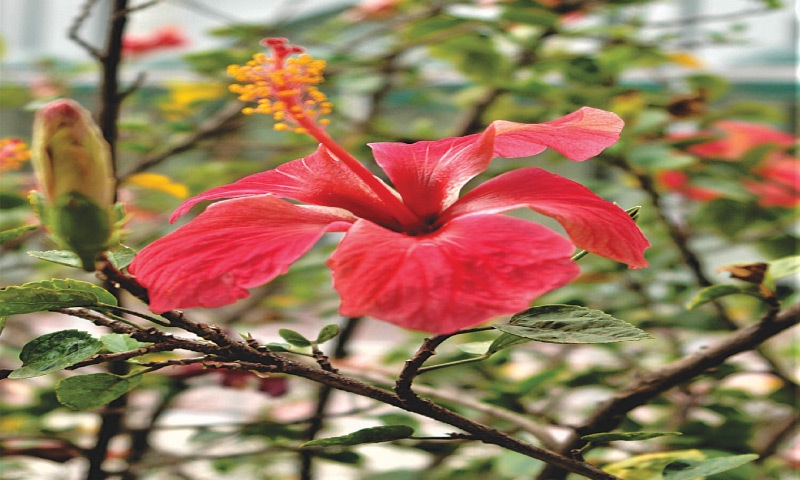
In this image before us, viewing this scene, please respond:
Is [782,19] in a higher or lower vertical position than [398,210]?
lower

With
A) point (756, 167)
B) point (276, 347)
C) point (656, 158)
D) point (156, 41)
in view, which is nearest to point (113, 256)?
point (276, 347)

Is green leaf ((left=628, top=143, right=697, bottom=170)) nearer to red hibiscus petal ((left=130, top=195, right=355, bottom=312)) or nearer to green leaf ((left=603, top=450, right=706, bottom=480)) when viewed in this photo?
green leaf ((left=603, top=450, right=706, bottom=480))

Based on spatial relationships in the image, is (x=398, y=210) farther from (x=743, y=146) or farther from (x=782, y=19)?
(x=782, y=19)

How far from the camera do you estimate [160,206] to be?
1.62 metres

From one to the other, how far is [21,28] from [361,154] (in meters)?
3.99

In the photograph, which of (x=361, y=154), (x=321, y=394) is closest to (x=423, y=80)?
(x=361, y=154)

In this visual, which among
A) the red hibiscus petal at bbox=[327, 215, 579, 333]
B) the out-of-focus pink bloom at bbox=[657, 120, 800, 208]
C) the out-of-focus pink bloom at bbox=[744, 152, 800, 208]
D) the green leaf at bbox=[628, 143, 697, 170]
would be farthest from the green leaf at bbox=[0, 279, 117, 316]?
the out-of-focus pink bloom at bbox=[744, 152, 800, 208]

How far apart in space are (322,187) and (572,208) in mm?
151

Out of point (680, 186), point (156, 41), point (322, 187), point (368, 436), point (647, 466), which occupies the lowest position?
point (156, 41)

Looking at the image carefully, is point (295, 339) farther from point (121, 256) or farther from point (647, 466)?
point (647, 466)

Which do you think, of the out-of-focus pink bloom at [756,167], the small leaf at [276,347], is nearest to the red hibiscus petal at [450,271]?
the small leaf at [276,347]

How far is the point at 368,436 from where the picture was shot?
405mm

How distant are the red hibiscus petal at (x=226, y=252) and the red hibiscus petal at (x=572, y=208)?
83 mm

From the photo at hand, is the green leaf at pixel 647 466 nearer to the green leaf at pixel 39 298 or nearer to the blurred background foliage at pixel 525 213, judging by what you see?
the blurred background foliage at pixel 525 213
